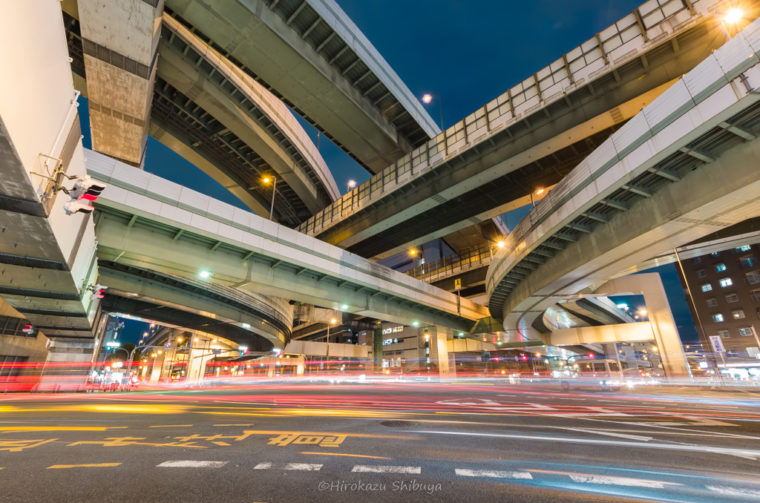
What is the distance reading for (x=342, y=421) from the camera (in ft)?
32.4

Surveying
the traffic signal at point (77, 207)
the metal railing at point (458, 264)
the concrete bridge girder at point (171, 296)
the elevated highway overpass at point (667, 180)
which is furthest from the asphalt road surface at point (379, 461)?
the metal railing at point (458, 264)

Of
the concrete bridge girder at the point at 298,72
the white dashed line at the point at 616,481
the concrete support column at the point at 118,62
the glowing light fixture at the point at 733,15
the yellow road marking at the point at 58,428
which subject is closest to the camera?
the white dashed line at the point at 616,481

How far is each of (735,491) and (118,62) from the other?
2582 cm

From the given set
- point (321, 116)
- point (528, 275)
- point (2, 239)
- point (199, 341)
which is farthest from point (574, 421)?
point (199, 341)

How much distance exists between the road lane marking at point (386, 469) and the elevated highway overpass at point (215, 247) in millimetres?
12427

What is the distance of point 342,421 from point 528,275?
16454mm

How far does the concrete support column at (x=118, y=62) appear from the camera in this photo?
1496 cm

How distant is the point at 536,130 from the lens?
1783 cm

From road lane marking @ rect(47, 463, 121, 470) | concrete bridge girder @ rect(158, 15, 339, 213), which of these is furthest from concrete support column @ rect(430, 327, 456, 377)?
road lane marking @ rect(47, 463, 121, 470)

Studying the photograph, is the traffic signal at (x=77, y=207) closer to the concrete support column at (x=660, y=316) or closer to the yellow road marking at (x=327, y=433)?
the yellow road marking at (x=327, y=433)

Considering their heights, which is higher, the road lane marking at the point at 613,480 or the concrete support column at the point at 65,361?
the concrete support column at the point at 65,361

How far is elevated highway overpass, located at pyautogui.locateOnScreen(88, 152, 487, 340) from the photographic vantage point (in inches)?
499

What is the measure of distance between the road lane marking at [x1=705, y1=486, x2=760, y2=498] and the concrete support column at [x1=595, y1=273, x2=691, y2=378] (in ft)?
90.8

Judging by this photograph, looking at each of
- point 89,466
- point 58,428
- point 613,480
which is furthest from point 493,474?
point 58,428
